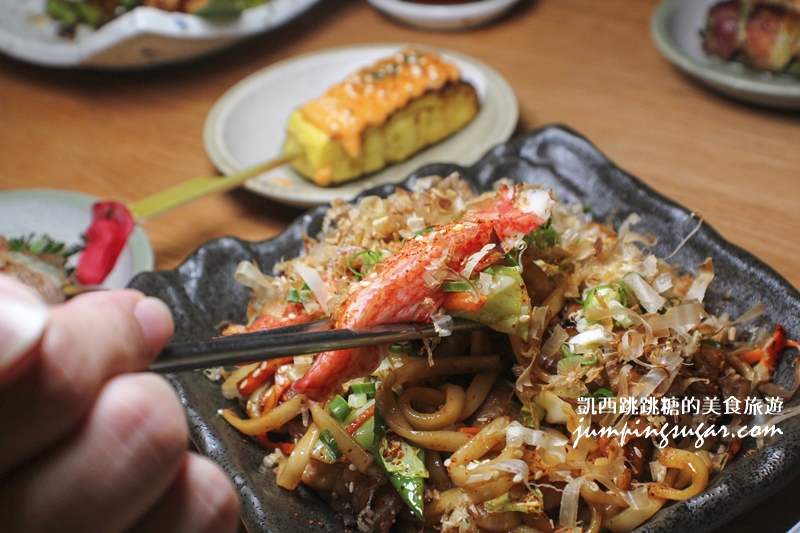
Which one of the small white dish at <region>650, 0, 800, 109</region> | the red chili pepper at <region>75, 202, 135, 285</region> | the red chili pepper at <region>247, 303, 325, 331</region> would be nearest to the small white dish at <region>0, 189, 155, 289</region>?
the red chili pepper at <region>75, 202, 135, 285</region>

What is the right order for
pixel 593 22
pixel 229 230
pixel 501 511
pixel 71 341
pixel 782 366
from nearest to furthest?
pixel 71 341 → pixel 501 511 → pixel 782 366 → pixel 229 230 → pixel 593 22

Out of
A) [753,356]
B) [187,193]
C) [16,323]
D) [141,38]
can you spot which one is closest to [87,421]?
[16,323]

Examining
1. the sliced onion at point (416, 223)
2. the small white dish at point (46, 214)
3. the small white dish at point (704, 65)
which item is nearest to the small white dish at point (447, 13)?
the small white dish at point (704, 65)

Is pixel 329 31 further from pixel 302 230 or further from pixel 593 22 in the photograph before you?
pixel 302 230

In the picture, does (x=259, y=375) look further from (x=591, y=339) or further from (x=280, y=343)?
(x=591, y=339)

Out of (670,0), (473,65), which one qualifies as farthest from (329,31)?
(670,0)

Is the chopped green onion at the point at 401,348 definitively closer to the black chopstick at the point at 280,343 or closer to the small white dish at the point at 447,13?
the black chopstick at the point at 280,343
